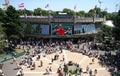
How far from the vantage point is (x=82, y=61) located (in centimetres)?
4578

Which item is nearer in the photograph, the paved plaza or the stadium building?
the paved plaza

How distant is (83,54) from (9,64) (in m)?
15.9

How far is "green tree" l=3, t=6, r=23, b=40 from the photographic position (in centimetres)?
5594

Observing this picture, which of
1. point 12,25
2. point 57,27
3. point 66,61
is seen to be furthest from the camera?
point 57,27

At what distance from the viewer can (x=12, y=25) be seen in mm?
55750

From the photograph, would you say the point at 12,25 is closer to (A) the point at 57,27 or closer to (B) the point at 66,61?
(A) the point at 57,27

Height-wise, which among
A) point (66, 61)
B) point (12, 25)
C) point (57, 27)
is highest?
point (12, 25)

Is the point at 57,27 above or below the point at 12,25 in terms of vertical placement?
below

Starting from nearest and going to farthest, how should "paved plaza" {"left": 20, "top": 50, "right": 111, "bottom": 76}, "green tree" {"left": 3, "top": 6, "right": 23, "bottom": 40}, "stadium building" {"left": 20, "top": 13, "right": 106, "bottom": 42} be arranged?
"paved plaza" {"left": 20, "top": 50, "right": 111, "bottom": 76} < "green tree" {"left": 3, "top": 6, "right": 23, "bottom": 40} < "stadium building" {"left": 20, "top": 13, "right": 106, "bottom": 42}

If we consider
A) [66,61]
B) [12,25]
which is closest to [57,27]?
[12,25]

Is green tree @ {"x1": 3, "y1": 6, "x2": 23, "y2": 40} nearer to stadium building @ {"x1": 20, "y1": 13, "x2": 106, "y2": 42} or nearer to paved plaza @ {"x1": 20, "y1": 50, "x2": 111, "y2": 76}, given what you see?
paved plaza @ {"x1": 20, "y1": 50, "x2": 111, "y2": 76}

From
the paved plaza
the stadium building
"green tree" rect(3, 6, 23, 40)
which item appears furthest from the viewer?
the stadium building

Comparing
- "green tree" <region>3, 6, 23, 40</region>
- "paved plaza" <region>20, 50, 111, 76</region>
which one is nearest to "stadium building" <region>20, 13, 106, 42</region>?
"green tree" <region>3, 6, 23, 40</region>

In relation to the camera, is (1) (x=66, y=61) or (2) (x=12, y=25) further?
(2) (x=12, y=25)
